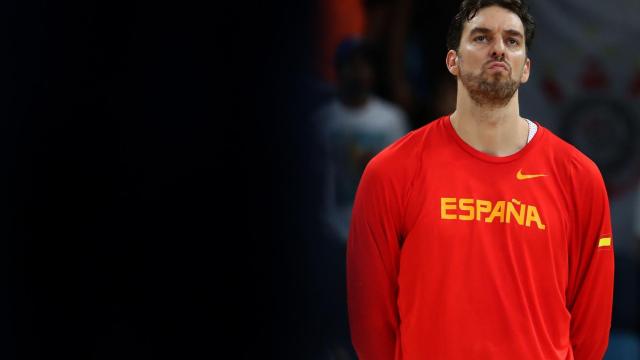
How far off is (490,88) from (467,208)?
1.01 feet

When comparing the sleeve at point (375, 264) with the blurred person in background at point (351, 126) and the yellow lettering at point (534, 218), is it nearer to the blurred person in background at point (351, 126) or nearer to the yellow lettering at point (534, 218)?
the yellow lettering at point (534, 218)

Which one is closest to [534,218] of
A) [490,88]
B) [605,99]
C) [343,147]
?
[490,88]

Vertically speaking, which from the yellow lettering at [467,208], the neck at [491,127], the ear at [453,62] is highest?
the ear at [453,62]

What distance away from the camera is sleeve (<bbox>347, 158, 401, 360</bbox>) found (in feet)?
7.30

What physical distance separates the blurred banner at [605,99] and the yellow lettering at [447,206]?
173cm

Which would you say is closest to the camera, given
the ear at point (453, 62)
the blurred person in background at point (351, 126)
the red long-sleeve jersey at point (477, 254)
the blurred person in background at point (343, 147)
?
the red long-sleeve jersey at point (477, 254)

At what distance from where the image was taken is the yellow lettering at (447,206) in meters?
2.17

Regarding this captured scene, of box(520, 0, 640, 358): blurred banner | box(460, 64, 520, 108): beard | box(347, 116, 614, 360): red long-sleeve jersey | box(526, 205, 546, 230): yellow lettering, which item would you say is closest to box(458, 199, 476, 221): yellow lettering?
box(347, 116, 614, 360): red long-sleeve jersey

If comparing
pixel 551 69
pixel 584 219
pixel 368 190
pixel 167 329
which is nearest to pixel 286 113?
pixel 368 190

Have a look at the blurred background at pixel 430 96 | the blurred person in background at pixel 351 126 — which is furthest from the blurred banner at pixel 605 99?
the blurred person in background at pixel 351 126

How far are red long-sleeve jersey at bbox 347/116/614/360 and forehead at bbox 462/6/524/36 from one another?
0.28 metres

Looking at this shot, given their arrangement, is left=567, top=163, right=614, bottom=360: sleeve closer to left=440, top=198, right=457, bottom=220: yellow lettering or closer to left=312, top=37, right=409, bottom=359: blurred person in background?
left=440, top=198, right=457, bottom=220: yellow lettering

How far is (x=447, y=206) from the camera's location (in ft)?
7.14

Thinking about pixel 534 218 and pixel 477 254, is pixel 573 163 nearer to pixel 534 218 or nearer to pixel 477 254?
pixel 534 218
